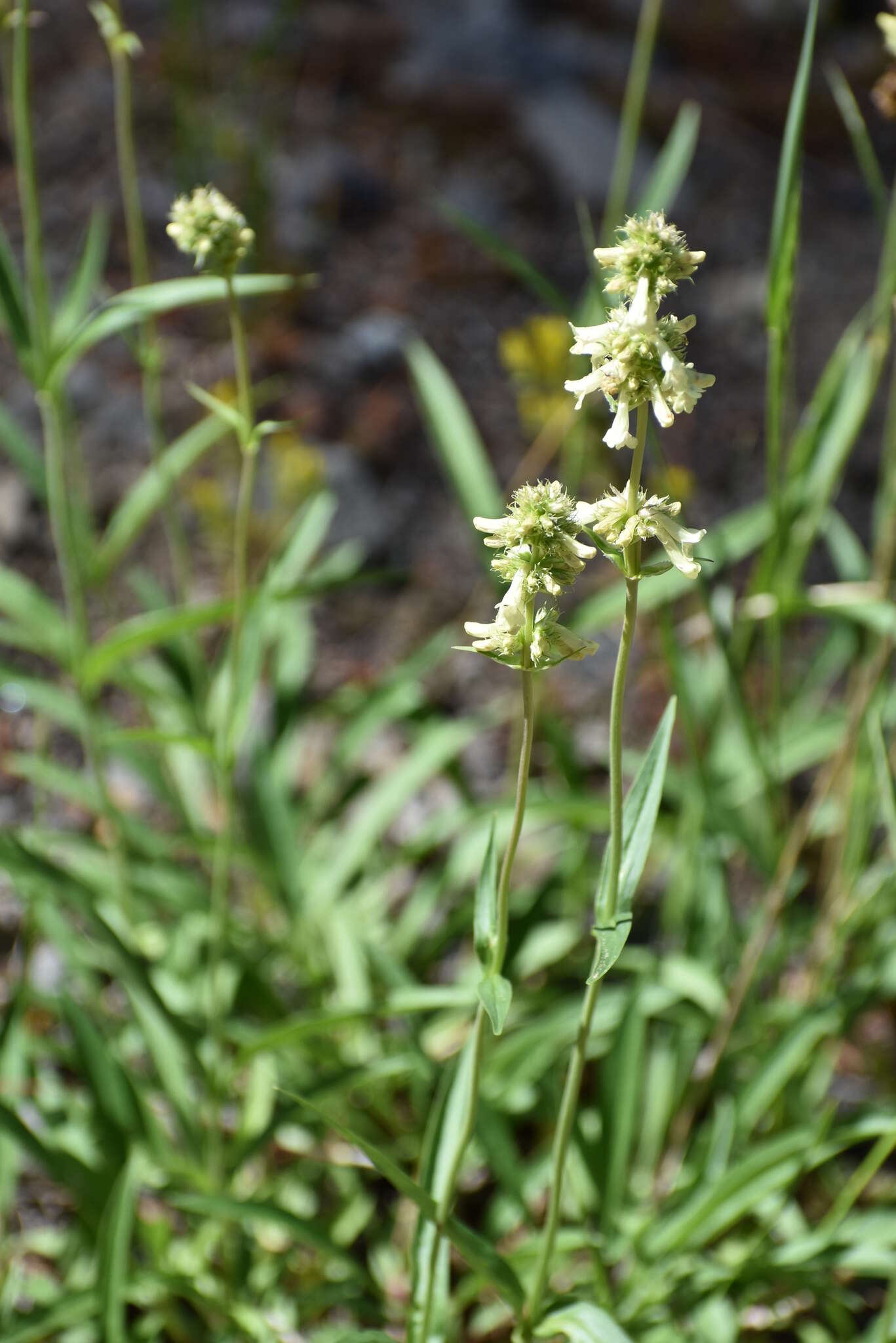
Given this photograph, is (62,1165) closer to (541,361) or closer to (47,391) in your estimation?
(47,391)

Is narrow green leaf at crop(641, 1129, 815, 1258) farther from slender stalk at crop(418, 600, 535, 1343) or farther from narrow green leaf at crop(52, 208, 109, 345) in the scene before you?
narrow green leaf at crop(52, 208, 109, 345)

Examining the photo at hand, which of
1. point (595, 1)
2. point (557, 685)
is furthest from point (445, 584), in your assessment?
point (595, 1)

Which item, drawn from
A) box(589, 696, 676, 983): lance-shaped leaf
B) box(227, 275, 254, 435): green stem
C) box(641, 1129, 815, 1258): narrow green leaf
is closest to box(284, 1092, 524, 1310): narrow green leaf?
box(589, 696, 676, 983): lance-shaped leaf

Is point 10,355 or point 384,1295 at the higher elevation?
point 10,355

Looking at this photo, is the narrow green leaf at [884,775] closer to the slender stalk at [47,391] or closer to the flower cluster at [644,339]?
the flower cluster at [644,339]

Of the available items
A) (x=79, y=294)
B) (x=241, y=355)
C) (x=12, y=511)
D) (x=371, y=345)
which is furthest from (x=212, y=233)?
(x=371, y=345)

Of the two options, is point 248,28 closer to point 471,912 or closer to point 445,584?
point 445,584
